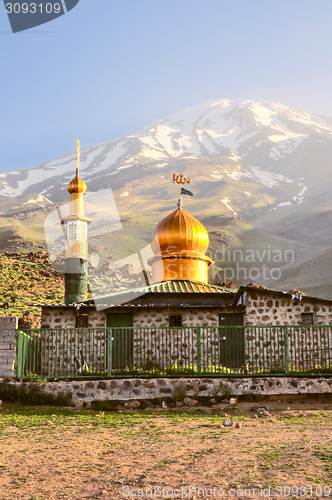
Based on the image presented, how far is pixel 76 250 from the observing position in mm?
24422

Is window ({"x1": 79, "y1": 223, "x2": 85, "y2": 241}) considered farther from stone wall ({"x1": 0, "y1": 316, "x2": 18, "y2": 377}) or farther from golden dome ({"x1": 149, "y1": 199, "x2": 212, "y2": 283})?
stone wall ({"x1": 0, "y1": 316, "x2": 18, "y2": 377})

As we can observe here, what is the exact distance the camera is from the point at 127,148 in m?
188

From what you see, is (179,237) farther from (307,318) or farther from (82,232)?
(307,318)

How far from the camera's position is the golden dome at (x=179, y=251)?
885 inches

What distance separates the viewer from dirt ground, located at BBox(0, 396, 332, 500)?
595 centimetres

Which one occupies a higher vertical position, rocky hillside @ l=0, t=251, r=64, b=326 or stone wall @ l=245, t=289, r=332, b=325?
rocky hillside @ l=0, t=251, r=64, b=326

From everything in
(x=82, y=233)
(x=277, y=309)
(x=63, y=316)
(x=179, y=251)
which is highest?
(x=82, y=233)

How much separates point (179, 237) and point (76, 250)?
5129mm

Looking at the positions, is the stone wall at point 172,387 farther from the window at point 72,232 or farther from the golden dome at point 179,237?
the window at point 72,232

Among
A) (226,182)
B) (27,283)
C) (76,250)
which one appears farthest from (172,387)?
(226,182)

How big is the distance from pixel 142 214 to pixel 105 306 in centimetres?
9160

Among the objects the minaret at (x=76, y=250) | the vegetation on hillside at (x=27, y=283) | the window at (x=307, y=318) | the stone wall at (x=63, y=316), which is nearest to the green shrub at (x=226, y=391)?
the window at (x=307, y=318)

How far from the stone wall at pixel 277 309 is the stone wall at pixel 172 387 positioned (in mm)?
6031

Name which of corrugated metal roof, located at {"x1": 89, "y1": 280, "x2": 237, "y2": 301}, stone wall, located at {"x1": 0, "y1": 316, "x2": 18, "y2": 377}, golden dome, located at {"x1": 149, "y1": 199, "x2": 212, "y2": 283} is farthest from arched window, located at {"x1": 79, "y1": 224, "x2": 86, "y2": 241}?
stone wall, located at {"x1": 0, "y1": 316, "x2": 18, "y2": 377}
